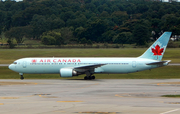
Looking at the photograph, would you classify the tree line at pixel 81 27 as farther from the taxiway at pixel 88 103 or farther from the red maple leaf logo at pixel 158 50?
the taxiway at pixel 88 103

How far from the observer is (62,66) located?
136 feet

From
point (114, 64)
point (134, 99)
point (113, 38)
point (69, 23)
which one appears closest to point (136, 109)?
point (134, 99)

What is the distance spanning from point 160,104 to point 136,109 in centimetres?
278

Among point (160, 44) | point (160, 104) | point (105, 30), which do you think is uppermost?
point (105, 30)

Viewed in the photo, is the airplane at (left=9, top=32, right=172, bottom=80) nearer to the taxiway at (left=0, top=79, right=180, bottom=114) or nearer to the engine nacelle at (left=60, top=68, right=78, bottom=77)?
the engine nacelle at (left=60, top=68, right=78, bottom=77)

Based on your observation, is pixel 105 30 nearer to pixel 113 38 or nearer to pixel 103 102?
pixel 113 38

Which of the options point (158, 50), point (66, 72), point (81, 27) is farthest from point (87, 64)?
point (81, 27)

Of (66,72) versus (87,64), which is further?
(87,64)

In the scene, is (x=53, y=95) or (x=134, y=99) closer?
(x=134, y=99)

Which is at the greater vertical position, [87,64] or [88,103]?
[87,64]

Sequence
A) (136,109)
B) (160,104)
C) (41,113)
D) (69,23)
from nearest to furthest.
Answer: (41,113) → (136,109) → (160,104) → (69,23)

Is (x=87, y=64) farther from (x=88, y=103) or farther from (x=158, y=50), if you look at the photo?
(x=88, y=103)

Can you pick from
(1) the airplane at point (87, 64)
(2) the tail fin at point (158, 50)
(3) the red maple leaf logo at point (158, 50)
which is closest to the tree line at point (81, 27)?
(1) the airplane at point (87, 64)

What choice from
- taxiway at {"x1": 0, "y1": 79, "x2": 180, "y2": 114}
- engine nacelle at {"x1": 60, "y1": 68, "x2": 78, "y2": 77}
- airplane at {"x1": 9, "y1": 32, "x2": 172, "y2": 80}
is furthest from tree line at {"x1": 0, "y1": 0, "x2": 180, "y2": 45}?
taxiway at {"x1": 0, "y1": 79, "x2": 180, "y2": 114}
